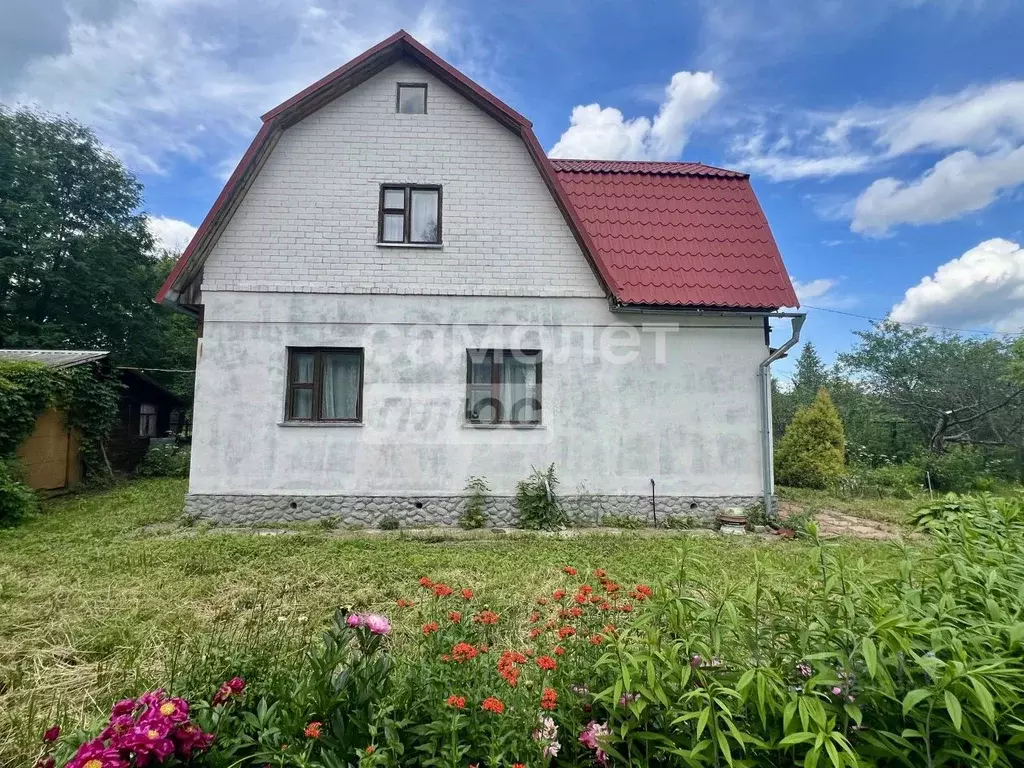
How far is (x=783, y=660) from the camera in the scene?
174 centimetres

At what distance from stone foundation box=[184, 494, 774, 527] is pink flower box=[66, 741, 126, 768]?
689cm

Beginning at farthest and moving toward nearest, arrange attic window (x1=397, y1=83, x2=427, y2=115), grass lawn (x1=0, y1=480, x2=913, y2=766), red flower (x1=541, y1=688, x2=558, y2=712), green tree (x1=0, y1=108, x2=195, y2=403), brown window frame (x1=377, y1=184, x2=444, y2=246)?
green tree (x1=0, y1=108, x2=195, y2=403)
attic window (x1=397, y1=83, x2=427, y2=115)
brown window frame (x1=377, y1=184, x2=444, y2=246)
grass lawn (x1=0, y1=480, x2=913, y2=766)
red flower (x1=541, y1=688, x2=558, y2=712)

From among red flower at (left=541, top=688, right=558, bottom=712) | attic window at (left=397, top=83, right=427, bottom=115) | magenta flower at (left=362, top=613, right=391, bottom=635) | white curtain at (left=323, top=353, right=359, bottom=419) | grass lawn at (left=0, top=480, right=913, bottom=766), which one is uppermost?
attic window at (left=397, top=83, right=427, bottom=115)

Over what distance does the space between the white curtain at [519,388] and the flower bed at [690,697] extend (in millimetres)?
6405

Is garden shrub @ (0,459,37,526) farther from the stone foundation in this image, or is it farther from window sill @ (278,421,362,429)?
window sill @ (278,421,362,429)

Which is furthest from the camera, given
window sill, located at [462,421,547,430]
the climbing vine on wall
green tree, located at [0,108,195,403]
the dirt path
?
green tree, located at [0,108,195,403]

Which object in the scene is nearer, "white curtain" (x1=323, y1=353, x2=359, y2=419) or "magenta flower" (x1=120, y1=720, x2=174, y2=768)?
"magenta flower" (x1=120, y1=720, x2=174, y2=768)

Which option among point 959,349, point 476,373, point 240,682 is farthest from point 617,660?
point 959,349

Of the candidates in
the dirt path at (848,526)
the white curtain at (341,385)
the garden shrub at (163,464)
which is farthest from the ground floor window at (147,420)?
the dirt path at (848,526)

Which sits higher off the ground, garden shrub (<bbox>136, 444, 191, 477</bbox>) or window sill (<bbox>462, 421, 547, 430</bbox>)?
window sill (<bbox>462, 421, 547, 430</bbox>)

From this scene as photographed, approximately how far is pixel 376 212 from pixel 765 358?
24.7 feet

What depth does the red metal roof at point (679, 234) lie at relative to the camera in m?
8.45

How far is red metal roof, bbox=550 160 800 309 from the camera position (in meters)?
8.45

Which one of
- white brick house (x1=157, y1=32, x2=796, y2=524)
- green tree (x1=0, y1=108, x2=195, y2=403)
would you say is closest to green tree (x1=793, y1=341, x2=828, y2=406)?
white brick house (x1=157, y1=32, x2=796, y2=524)
